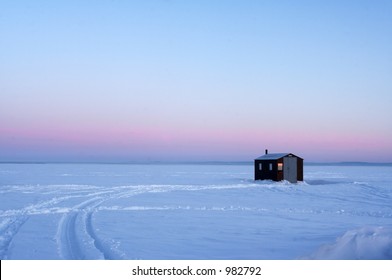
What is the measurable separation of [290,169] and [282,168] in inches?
35.6

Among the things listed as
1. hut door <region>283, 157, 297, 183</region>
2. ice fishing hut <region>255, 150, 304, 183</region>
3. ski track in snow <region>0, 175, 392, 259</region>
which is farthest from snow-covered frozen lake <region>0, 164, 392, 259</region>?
hut door <region>283, 157, 297, 183</region>

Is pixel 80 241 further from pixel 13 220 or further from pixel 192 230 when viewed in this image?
pixel 13 220

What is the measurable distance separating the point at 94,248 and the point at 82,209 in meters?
7.88

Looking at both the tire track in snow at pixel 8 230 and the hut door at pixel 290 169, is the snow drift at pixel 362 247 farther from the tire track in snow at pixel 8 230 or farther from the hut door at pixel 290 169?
the hut door at pixel 290 169

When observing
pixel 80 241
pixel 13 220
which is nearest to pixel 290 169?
pixel 13 220

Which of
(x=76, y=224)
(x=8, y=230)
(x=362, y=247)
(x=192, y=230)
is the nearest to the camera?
(x=362, y=247)

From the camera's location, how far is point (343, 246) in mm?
6832

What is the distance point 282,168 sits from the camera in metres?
36.3

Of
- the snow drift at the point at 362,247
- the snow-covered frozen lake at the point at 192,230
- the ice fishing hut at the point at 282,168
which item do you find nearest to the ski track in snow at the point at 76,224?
the snow-covered frozen lake at the point at 192,230

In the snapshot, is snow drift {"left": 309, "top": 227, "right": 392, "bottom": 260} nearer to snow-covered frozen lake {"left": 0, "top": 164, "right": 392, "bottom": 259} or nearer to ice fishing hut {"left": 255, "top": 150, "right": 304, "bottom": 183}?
snow-covered frozen lake {"left": 0, "top": 164, "right": 392, "bottom": 259}

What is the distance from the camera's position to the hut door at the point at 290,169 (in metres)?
36.3

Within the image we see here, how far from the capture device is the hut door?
3631cm
